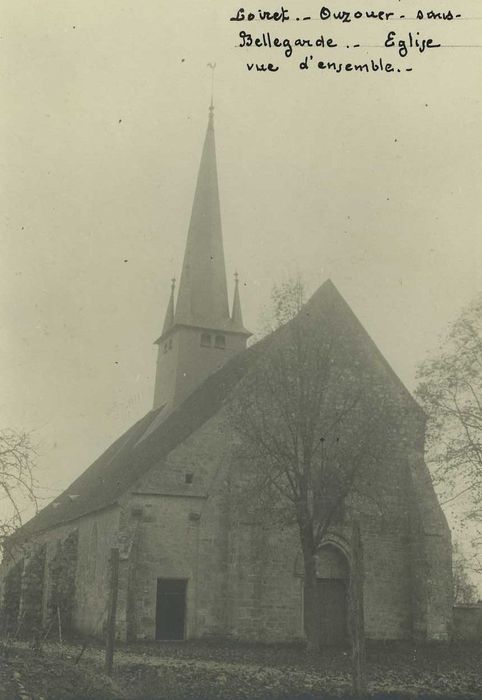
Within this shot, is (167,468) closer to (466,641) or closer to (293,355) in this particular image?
(293,355)

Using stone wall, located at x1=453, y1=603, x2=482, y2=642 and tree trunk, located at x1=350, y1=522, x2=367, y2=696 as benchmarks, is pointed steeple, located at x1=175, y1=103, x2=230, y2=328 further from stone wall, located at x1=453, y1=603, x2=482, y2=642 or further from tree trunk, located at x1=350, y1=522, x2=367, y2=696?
tree trunk, located at x1=350, y1=522, x2=367, y2=696

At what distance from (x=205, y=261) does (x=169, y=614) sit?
18.2 m

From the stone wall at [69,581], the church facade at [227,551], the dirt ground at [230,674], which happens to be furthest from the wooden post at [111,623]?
the stone wall at [69,581]

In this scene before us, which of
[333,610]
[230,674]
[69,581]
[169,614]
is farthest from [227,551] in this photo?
[69,581]

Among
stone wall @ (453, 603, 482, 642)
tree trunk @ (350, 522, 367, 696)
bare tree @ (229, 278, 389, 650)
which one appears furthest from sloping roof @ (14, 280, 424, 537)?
tree trunk @ (350, 522, 367, 696)

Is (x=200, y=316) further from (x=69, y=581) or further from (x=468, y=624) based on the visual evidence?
(x=468, y=624)

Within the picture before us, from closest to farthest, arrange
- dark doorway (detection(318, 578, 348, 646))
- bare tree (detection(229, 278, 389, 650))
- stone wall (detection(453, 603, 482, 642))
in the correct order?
bare tree (detection(229, 278, 389, 650)), dark doorway (detection(318, 578, 348, 646)), stone wall (detection(453, 603, 482, 642))

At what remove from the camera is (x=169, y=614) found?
74.6 ft

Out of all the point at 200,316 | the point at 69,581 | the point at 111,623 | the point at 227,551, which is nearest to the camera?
the point at 111,623

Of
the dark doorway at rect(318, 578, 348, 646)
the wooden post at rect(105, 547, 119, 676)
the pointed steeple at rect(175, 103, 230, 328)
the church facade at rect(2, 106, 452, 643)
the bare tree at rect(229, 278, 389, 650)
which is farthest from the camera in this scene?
the pointed steeple at rect(175, 103, 230, 328)

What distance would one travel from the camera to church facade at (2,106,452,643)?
2238cm

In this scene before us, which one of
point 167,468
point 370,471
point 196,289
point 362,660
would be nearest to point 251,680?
point 362,660

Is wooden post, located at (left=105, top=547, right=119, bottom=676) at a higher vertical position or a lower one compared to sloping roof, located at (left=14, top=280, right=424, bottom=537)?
lower

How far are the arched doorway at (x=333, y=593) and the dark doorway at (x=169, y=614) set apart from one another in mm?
4477
